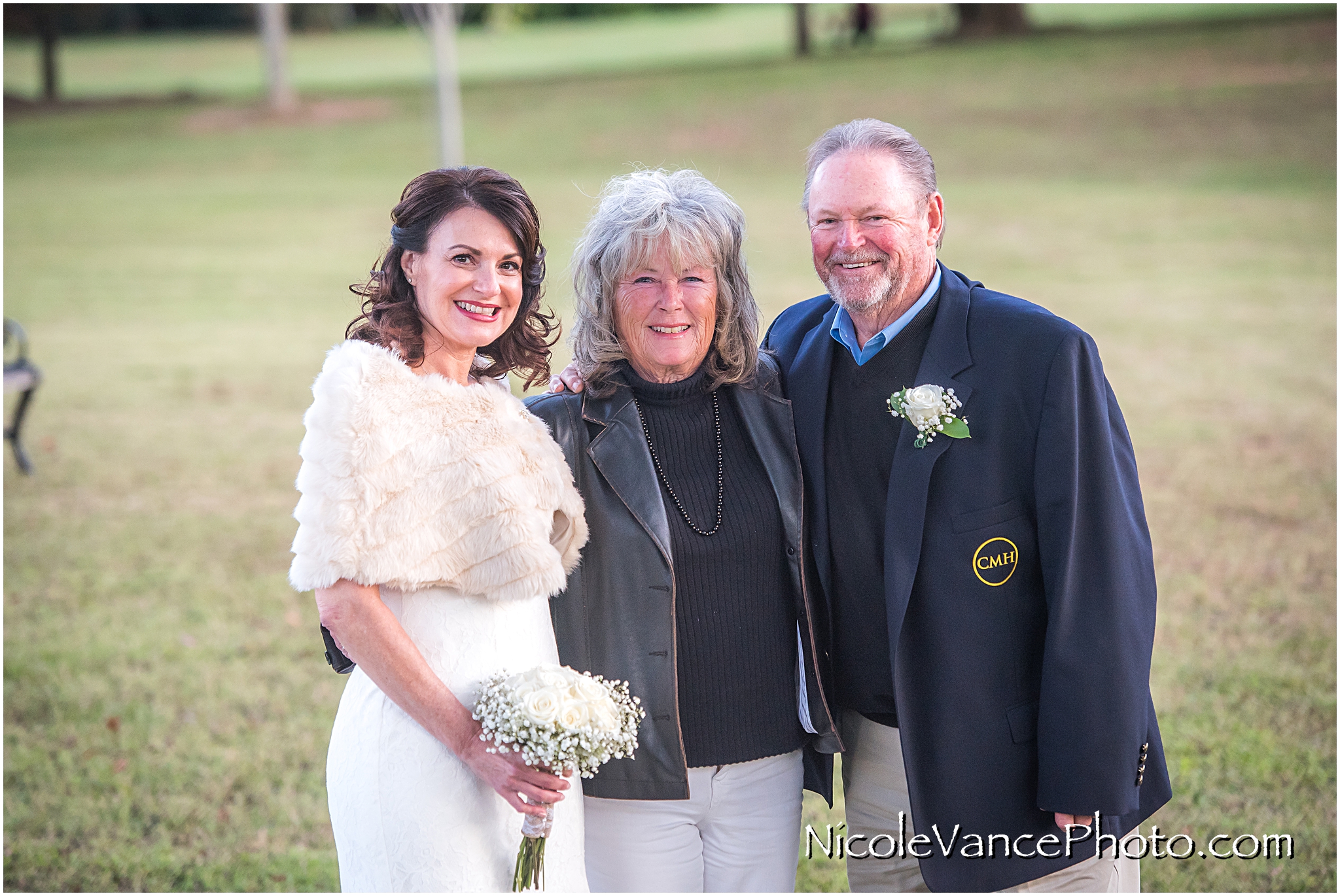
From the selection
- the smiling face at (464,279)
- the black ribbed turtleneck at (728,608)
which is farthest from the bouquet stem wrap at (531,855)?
the smiling face at (464,279)

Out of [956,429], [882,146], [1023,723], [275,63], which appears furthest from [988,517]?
[275,63]

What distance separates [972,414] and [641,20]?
46648mm

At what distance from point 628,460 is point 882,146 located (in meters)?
1.18

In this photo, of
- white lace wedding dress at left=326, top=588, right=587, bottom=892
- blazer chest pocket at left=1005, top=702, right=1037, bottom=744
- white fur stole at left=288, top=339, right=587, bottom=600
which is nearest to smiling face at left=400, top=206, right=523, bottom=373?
white fur stole at left=288, top=339, right=587, bottom=600

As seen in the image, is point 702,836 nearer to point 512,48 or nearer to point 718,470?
point 718,470

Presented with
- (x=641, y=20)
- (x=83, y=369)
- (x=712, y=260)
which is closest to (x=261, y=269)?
(x=83, y=369)

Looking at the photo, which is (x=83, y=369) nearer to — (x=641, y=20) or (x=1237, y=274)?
(x=1237, y=274)

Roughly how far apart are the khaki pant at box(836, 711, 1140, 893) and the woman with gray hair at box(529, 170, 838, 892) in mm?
162

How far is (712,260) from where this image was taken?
3.50 meters

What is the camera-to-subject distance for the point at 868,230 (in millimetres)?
3469

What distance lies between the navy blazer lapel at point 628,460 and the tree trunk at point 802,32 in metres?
36.2

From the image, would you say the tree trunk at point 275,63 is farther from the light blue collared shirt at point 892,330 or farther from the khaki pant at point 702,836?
the khaki pant at point 702,836

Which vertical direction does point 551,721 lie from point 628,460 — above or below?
below

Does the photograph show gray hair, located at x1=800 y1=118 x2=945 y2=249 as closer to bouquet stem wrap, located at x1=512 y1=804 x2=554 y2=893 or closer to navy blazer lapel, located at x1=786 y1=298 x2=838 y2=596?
navy blazer lapel, located at x1=786 y1=298 x2=838 y2=596
